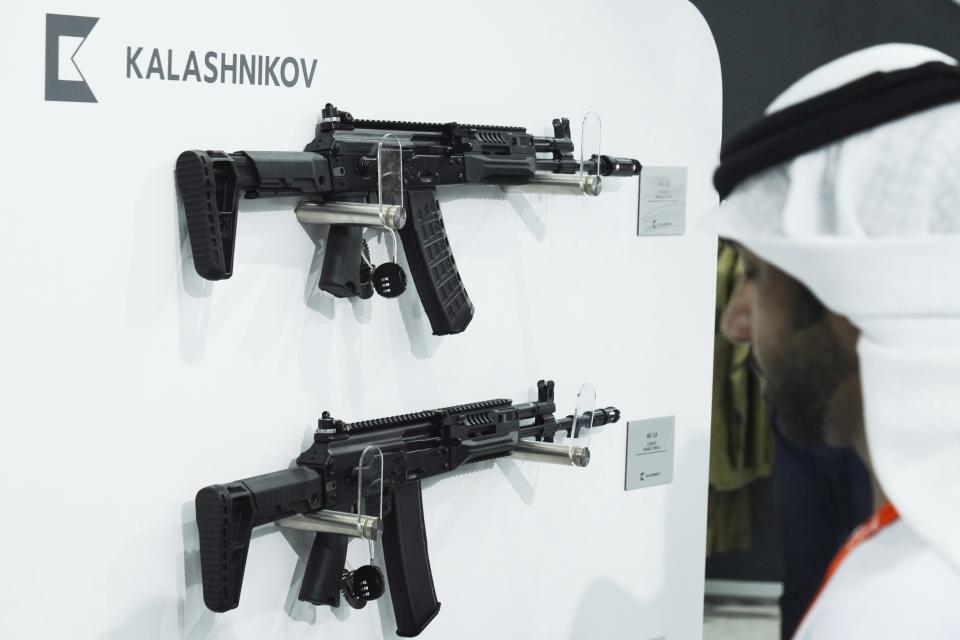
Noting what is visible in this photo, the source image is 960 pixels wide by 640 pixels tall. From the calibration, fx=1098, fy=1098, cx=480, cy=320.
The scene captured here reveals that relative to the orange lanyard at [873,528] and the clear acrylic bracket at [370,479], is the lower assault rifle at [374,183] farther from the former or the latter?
the orange lanyard at [873,528]

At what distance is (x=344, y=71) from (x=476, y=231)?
39 cm

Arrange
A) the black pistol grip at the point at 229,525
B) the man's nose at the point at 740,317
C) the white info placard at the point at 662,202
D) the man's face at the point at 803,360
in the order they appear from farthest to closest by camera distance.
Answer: the white info placard at the point at 662,202, the black pistol grip at the point at 229,525, the man's nose at the point at 740,317, the man's face at the point at 803,360

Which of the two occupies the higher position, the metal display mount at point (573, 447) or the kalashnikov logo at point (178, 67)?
the kalashnikov logo at point (178, 67)

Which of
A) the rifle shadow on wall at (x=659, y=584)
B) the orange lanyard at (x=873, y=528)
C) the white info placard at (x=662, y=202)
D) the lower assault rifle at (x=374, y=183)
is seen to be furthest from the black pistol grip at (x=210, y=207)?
the rifle shadow on wall at (x=659, y=584)

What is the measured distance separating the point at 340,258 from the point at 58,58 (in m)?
0.48

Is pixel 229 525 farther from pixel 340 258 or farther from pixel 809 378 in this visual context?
pixel 809 378

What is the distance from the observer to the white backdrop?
144cm

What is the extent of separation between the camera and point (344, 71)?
5.63 feet

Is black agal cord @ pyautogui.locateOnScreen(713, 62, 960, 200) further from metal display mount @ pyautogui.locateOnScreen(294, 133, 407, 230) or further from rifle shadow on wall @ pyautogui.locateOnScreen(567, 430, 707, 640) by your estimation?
rifle shadow on wall @ pyautogui.locateOnScreen(567, 430, 707, 640)

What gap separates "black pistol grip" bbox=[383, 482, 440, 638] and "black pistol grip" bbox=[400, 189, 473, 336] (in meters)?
0.28

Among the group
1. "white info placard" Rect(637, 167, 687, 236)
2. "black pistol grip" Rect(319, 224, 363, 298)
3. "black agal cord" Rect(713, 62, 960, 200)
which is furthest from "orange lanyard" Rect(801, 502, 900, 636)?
"white info placard" Rect(637, 167, 687, 236)

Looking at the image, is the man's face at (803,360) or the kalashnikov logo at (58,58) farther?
the kalashnikov logo at (58,58)

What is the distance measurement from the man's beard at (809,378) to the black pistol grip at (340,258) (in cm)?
78

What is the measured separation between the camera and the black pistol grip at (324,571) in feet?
5.50
